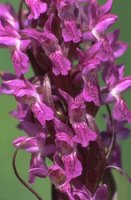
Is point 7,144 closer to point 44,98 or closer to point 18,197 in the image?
point 18,197

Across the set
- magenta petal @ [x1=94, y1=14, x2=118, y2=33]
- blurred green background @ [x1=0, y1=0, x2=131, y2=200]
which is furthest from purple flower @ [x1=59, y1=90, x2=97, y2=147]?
blurred green background @ [x1=0, y1=0, x2=131, y2=200]

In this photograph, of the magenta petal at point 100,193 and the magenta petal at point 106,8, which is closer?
the magenta petal at point 100,193

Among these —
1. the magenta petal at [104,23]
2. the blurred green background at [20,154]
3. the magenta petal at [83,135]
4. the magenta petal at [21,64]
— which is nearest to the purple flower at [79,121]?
the magenta petal at [83,135]

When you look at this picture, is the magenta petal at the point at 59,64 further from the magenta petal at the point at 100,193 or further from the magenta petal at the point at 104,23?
the magenta petal at the point at 100,193

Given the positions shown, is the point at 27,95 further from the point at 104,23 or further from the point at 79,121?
the point at 104,23

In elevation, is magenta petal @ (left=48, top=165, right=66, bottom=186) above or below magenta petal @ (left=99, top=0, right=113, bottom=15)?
below

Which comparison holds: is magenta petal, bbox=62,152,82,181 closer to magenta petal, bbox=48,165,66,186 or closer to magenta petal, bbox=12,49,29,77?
magenta petal, bbox=48,165,66,186

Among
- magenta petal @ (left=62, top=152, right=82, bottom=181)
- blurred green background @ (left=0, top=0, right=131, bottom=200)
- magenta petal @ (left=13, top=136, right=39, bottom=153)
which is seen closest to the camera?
magenta petal @ (left=62, top=152, right=82, bottom=181)

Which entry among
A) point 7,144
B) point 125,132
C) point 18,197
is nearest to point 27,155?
point 7,144
